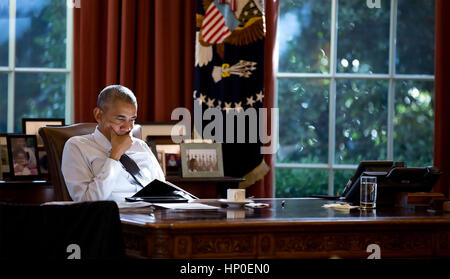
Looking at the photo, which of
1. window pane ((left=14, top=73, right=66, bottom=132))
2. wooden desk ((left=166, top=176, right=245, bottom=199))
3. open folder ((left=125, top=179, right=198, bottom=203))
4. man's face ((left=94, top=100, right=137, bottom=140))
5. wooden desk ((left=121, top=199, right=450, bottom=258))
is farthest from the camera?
window pane ((left=14, top=73, right=66, bottom=132))

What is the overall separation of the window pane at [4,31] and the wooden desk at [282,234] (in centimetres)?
271

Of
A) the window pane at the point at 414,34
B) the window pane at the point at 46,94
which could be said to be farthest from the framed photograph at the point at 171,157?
the window pane at the point at 414,34

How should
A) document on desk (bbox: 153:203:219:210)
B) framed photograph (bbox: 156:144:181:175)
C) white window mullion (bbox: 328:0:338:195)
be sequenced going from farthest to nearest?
white window mullion (bbox: 328:0:338:195), framed photograph (bbox: 156:144:181:175), document on desk (bbox: 153:203:219:210)

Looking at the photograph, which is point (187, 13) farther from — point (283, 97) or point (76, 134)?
point (76, 134)

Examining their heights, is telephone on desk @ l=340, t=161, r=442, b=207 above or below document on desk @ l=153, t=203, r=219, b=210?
above

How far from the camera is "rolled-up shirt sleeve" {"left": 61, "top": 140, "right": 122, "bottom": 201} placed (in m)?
3.20

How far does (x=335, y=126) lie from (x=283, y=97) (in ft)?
1.49

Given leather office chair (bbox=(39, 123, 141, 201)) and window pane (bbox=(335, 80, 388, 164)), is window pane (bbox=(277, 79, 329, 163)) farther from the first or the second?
leather office chair (bbox=(39, 123, 141, 201))

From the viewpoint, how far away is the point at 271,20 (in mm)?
4969

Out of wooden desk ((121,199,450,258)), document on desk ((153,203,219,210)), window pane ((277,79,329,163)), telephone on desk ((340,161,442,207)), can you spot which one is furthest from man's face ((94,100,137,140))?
window pane ((277,79,329,163))

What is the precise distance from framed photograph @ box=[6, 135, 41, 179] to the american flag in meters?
1.37
